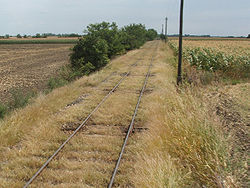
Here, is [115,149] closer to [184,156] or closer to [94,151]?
[94,151]

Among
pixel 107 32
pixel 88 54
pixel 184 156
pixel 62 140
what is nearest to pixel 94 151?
pixel 62 140

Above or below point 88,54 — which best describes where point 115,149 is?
below

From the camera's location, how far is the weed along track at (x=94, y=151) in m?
4.86

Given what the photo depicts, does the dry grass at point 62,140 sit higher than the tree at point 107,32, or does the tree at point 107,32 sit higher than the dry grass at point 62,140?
the tree at point 107,32

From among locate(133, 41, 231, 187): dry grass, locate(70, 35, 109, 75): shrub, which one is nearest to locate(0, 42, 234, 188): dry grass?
locate(133, 41, 231, 187): dry grass

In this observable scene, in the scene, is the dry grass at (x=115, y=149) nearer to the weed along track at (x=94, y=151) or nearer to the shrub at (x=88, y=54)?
the weed along track at (x=94, y=151)

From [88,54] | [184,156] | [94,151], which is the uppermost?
[88,54]

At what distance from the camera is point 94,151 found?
241 inches

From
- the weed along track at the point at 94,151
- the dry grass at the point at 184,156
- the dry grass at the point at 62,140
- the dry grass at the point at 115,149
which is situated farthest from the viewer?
the dry grass at the point at 62,140

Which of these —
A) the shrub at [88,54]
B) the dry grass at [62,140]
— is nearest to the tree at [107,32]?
the shrub at [88,54]

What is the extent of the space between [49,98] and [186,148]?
7953 millimetres

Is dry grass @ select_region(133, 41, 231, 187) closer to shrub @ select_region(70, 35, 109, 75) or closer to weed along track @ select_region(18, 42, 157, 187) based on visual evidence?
weed along track @ select_region(18, 42, 157, 187)

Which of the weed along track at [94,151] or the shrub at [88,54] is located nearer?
the weed along track at [94,151]

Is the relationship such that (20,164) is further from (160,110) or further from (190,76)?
(190,76)
